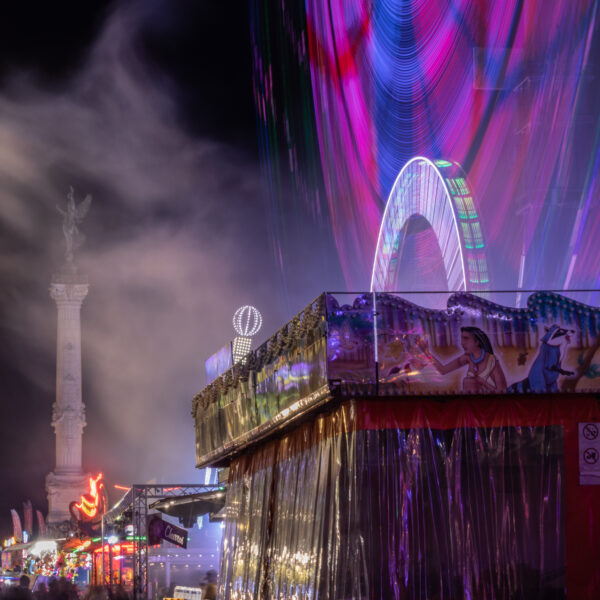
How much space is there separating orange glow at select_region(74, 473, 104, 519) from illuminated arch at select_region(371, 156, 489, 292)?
23902mm

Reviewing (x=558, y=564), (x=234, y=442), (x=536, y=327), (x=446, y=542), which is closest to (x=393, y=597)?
(x=446, y=542)

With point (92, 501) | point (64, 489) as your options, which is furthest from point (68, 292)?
point (92, 501)

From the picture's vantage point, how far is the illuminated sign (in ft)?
151

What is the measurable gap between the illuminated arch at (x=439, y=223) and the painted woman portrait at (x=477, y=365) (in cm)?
636

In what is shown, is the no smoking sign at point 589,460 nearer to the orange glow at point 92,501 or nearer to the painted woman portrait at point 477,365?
the painted woman portrait at point 477,365

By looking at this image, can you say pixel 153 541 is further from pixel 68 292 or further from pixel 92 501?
pixel 68 292

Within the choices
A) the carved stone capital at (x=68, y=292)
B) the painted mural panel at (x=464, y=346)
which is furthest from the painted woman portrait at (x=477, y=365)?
the carved stone capital at (x=68, y=292)

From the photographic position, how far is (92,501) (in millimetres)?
48625

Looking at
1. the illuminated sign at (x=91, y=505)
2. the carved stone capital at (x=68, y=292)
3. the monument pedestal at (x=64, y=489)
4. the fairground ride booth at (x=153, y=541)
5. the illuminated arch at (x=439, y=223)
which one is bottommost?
the fairground ride booth at (x=153, y=541)

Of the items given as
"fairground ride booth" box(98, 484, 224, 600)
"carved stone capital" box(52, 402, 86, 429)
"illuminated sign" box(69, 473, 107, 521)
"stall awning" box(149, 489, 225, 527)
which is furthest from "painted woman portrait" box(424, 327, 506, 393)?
"carved stone capital" box(52, 402, 86, 429)

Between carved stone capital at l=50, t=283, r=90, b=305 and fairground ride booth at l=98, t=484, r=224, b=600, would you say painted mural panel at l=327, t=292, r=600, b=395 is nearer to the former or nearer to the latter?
fairground ride booth at l=98, t=484, r=224, b=600

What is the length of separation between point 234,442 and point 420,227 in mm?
10660

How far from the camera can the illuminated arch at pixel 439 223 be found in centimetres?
2133

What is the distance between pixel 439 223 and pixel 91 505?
2918 centimetres
